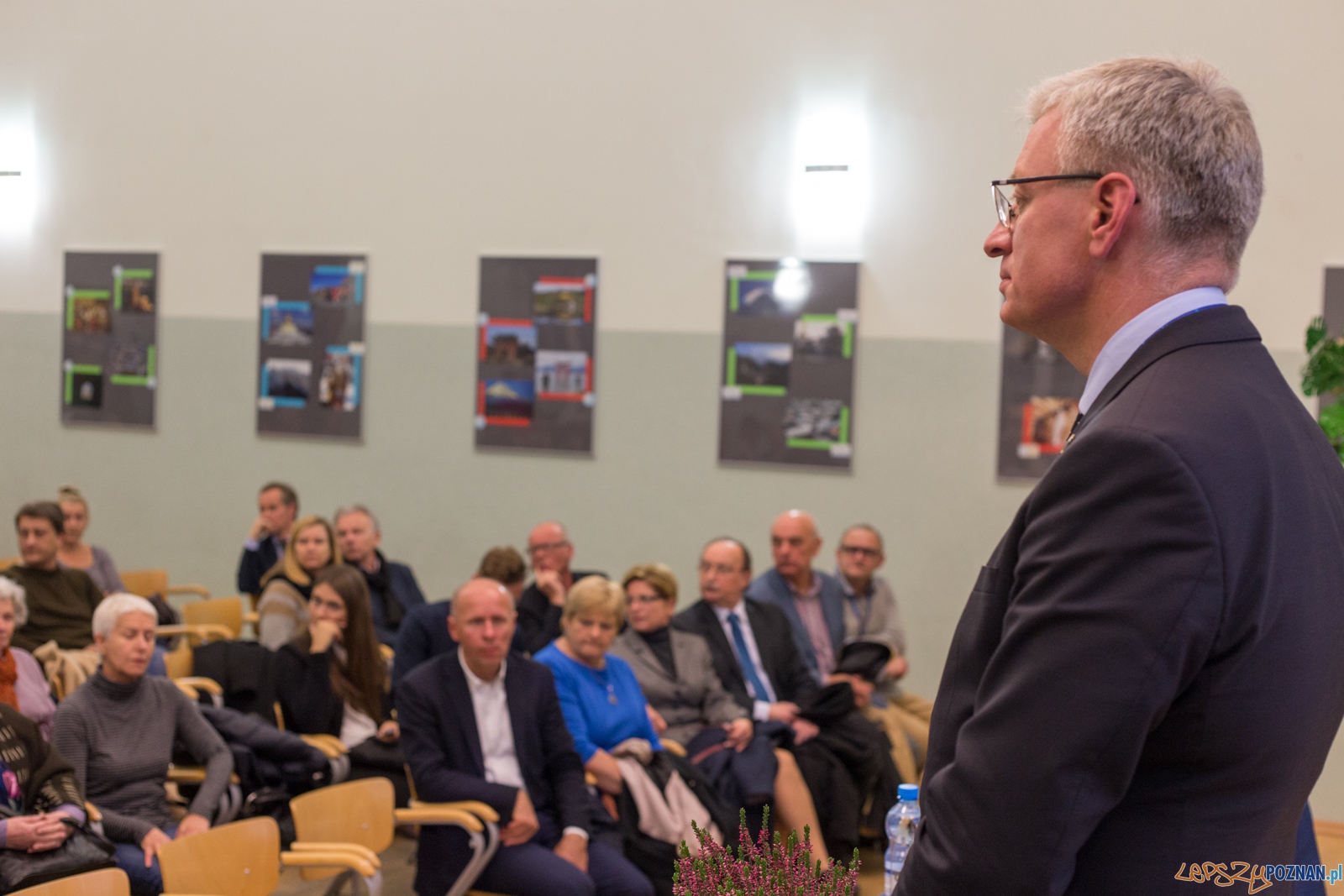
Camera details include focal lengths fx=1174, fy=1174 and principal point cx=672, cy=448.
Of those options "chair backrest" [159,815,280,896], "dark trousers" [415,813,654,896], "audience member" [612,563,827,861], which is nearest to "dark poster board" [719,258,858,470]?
"audience member" [612,563,827,861]

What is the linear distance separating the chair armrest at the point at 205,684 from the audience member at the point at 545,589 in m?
1.27

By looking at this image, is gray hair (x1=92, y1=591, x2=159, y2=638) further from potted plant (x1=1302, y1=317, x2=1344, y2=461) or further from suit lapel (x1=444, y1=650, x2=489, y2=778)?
potted plant (x1=1302, y1=317, x2=1344, y2=461)

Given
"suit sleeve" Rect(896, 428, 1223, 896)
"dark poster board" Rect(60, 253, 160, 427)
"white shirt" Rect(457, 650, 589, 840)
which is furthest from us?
"dark poster board" Rect(60, 253, 160, 427)

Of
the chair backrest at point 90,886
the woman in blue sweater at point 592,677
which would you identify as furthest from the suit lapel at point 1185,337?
the woman in blue sweater at point 592,677

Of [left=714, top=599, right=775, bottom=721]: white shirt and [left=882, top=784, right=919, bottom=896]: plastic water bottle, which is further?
[left=714, top=599, right=775, bottom=721]: white shirt

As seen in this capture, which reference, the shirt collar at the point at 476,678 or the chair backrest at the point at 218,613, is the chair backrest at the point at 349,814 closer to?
the shirt collar at the point at 476,678

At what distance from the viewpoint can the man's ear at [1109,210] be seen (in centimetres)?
98

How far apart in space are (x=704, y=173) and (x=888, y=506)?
85.0 inches

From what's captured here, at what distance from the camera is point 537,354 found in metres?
7.04

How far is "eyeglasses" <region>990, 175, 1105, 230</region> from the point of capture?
101 centimetres

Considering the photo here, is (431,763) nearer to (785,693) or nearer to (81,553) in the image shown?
(785,693)

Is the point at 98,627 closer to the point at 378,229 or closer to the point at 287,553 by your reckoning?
the point at 287,553

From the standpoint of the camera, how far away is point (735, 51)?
6.62 metres

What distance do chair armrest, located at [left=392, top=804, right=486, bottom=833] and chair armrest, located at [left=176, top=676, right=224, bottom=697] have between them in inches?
57.7
